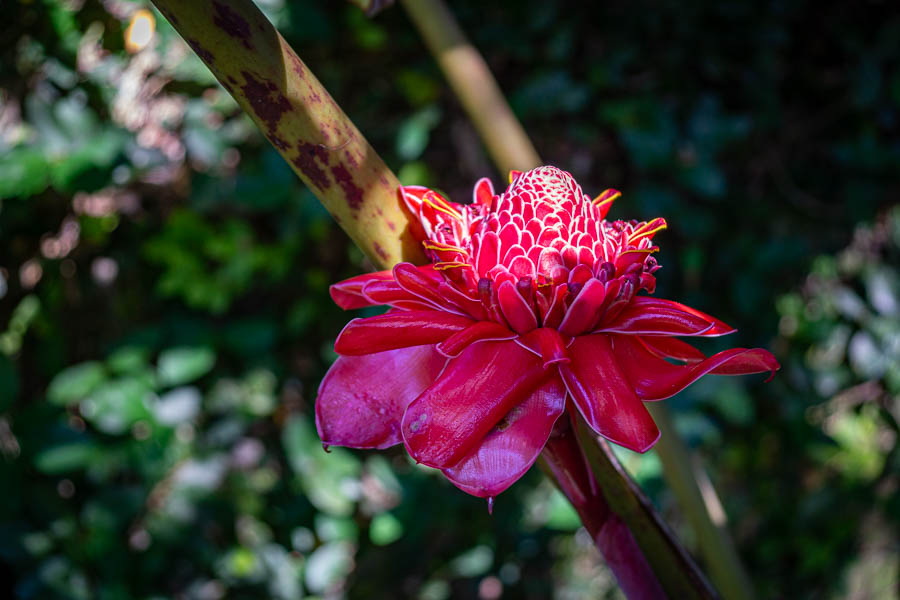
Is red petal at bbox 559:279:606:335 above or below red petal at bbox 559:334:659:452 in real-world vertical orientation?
above

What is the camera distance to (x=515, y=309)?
1.10 ft

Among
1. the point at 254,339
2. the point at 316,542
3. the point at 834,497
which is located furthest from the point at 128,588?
the point at 834,497

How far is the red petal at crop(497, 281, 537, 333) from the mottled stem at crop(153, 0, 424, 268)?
0.27 feet

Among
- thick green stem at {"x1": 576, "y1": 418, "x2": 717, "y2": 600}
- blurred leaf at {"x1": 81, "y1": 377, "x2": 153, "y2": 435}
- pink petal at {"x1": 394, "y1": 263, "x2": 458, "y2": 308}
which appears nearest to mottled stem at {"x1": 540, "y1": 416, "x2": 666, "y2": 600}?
thick green stem at {"x1": 576, "y1": 418, "x2": 717, "y2": 600}

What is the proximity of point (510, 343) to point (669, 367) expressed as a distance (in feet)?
0.28

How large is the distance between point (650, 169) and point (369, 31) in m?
0.48

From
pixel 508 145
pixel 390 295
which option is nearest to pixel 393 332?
pixel 390 295

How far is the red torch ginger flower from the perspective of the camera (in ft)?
1.01

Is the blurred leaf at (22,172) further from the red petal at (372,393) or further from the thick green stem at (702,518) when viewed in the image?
the thick green stem at (702,518)

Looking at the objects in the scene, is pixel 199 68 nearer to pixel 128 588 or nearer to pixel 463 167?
pixel 463 167

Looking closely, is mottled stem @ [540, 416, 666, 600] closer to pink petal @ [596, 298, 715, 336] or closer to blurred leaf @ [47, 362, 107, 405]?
pink petal @ [596, 298, 715, 336]

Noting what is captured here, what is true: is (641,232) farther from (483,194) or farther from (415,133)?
(415,133)

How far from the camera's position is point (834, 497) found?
45.2 inches

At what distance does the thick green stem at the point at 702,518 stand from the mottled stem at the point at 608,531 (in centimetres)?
22
